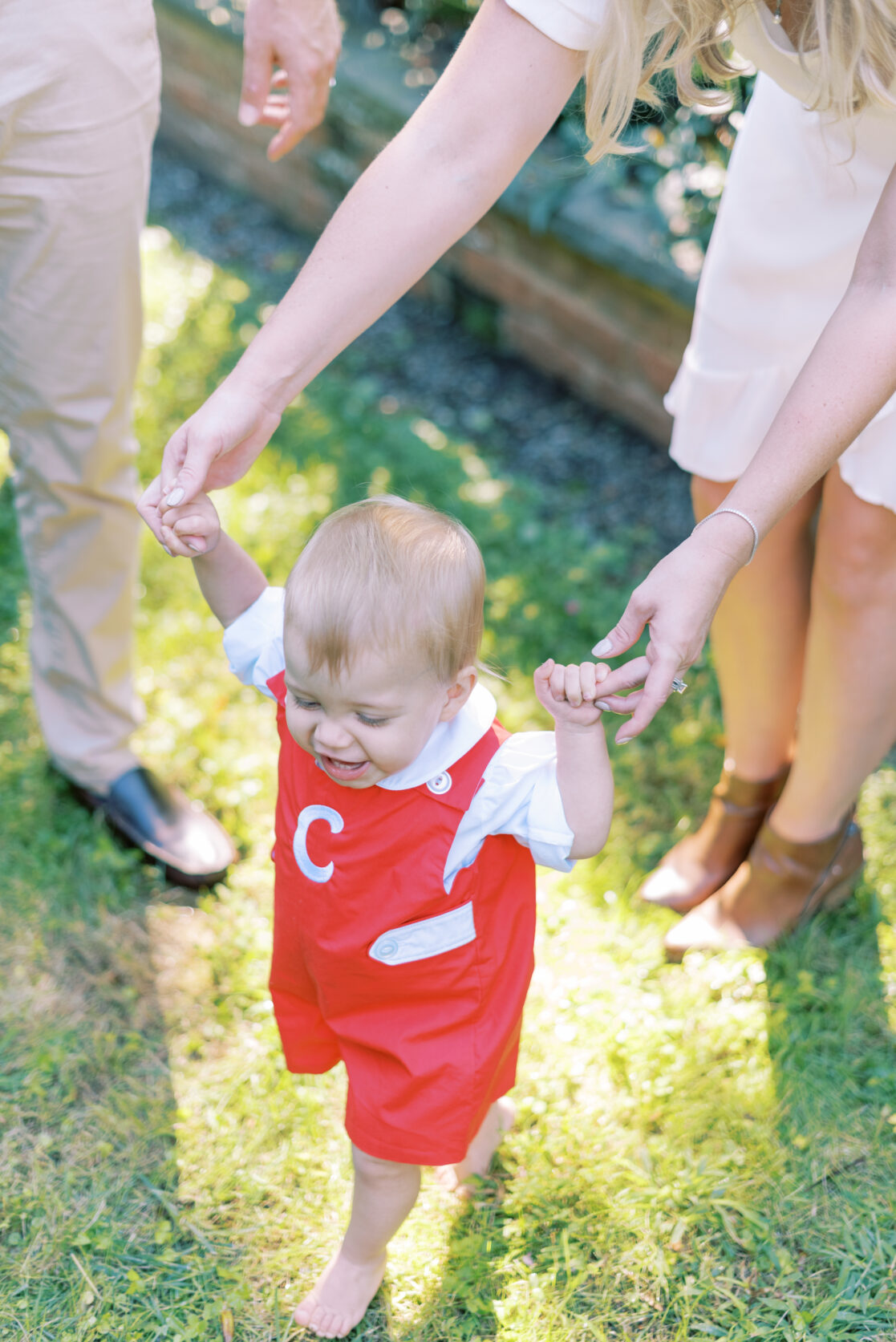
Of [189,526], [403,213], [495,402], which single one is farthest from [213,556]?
[495,402]

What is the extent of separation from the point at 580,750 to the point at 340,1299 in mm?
959

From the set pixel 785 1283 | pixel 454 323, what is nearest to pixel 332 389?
pixel 454 323

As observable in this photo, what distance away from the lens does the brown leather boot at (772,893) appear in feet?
7.14

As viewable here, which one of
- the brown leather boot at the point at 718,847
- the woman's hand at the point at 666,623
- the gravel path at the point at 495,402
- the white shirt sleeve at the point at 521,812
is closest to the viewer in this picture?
the woman's hand at the point at 666,623


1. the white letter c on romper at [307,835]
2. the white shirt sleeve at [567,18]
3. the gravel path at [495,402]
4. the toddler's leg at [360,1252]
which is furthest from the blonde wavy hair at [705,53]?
the gravel path at [495,402]

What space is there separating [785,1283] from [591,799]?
938 millimetres

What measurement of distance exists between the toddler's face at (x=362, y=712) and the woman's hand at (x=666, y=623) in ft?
0.71

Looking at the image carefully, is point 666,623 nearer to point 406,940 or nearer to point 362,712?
point 362,712

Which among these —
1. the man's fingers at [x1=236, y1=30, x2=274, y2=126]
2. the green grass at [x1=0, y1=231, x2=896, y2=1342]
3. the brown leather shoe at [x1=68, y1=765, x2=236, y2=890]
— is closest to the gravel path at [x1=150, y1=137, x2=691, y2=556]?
the green grass at [x1=0, y1=231, x2=896, y2=1342]

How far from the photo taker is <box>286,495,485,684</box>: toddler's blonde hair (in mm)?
1338

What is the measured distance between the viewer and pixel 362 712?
1373 millimetres

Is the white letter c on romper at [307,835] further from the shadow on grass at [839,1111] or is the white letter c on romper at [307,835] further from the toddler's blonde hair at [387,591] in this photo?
the shadow on grass at [839,1111]

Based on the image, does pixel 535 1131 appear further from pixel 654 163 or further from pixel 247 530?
pixel 654 163

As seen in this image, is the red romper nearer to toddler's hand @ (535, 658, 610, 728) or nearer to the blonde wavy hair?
toddler's hand @ (535, 658, 610, 728)
